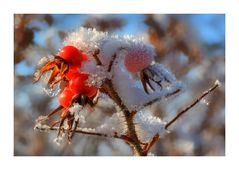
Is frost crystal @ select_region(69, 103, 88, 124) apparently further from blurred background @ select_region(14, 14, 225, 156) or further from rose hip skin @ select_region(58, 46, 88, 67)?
blurred background @ select_region(14, 14, 225, 156)

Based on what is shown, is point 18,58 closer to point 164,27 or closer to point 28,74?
point 28,74

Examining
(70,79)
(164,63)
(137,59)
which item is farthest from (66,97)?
(164,63)

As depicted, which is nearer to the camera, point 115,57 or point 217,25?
point 115,57

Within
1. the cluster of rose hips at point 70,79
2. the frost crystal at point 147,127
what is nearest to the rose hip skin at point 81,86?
the cluster of rose hips at point 70,79

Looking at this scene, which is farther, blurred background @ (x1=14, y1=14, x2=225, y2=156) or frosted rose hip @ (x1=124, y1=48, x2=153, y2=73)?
blurred background @ (x1=14, y1=14, x2=225, y2=156)

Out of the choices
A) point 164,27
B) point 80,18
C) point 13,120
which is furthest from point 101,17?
point 13,120

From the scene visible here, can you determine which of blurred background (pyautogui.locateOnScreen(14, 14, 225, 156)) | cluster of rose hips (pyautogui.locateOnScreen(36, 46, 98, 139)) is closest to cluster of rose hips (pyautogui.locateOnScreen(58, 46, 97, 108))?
cluster of rose hips (pyautogui.locateOnScreen(36, 46, 98, 139))

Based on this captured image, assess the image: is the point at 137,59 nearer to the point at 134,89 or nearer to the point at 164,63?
the point at 134,89
